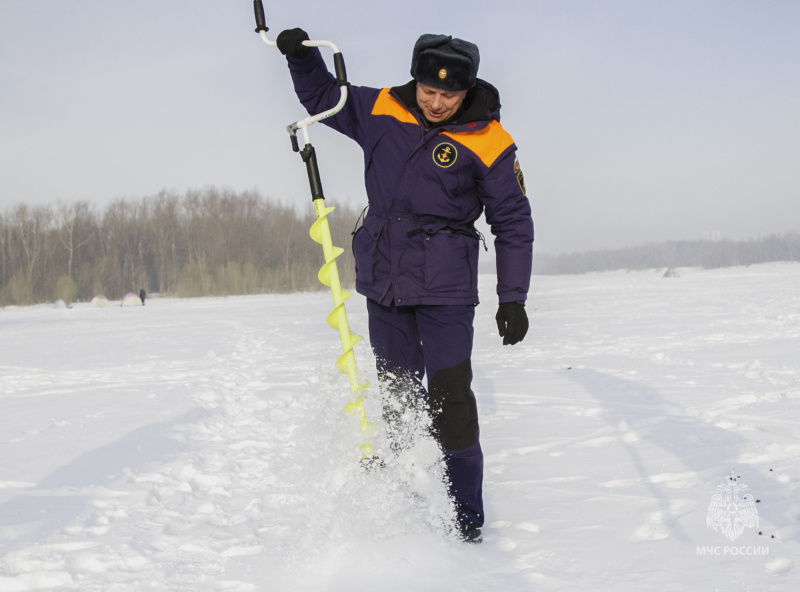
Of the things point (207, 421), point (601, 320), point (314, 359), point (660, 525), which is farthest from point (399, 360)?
point (601, 320)

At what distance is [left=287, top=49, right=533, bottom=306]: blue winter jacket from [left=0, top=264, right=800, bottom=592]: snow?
54 cm

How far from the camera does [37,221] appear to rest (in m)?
53.2

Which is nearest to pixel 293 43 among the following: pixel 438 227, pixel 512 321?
pixel 438 227

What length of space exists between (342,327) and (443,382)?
428 millimetres

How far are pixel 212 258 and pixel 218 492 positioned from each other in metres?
58.2

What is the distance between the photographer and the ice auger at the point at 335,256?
2367 mm

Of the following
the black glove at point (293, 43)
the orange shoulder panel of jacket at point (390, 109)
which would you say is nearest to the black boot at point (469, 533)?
the orange shoulder panel of jacket at point (390, 109)

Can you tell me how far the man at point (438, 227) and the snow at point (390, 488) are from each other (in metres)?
0.17

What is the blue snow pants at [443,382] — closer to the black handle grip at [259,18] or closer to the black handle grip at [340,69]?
the black handle grip at [340,69]

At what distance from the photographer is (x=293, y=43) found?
2.34 meters

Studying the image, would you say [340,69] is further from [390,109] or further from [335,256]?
[335,256]

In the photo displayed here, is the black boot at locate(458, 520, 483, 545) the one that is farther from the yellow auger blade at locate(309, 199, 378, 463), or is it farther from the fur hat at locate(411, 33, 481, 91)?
the fur hat at locate(411, 33, 481, 91)

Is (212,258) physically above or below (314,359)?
above

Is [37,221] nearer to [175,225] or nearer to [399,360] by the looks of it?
[175,225]
